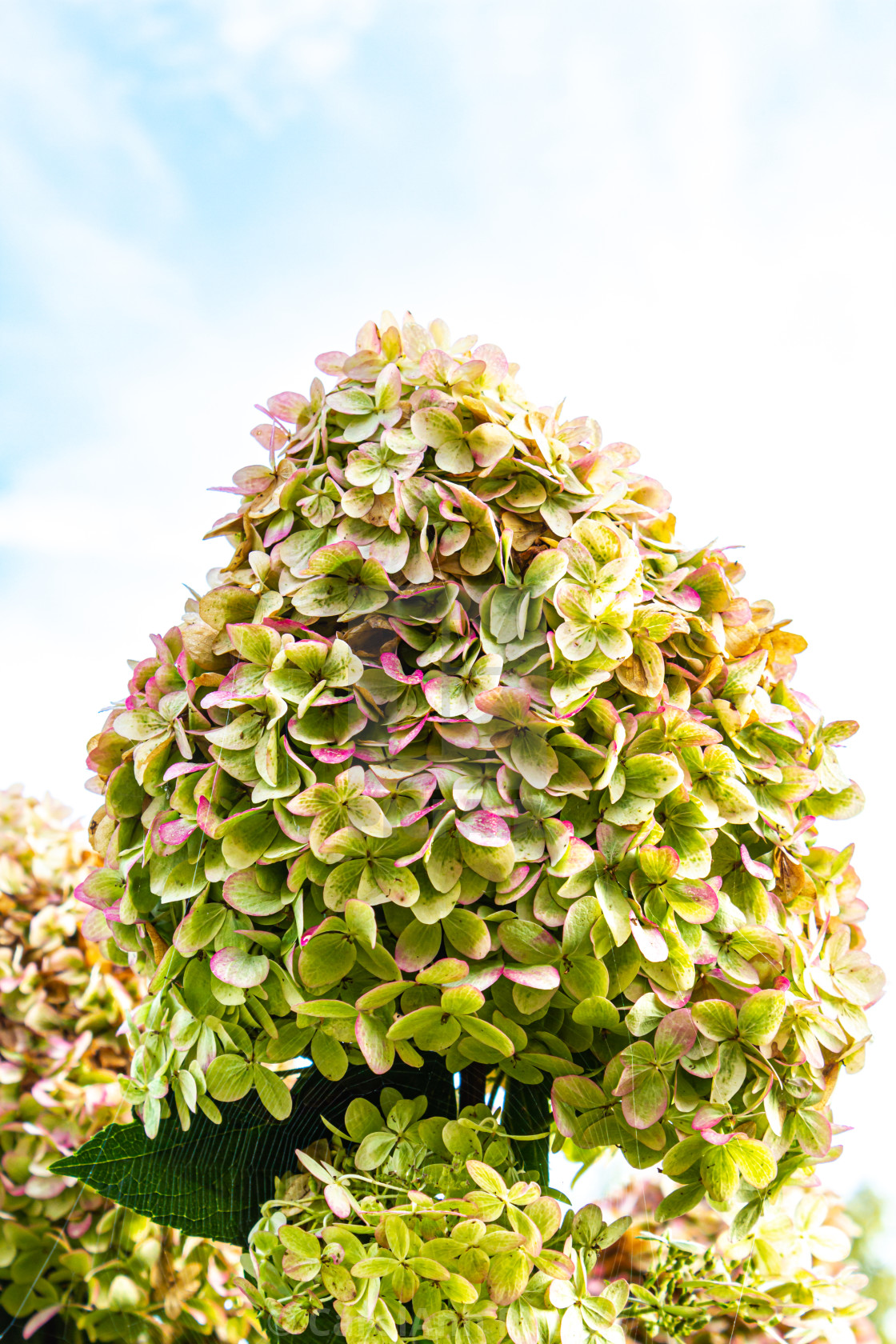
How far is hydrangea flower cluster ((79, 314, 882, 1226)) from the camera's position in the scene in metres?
0.57

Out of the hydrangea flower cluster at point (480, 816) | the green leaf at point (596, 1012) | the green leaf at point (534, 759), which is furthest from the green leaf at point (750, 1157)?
the green leaf at point (534, 759)

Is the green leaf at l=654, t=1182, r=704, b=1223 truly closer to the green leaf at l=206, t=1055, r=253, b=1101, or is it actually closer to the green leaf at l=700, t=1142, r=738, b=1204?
the green leaf at l=700, t=1142, r=738, b=1204

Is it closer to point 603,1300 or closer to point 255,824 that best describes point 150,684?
point 255,824

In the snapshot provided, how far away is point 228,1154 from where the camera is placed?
64cm

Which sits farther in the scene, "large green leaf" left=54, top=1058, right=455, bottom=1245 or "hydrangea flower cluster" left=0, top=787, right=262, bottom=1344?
"hydrangea flower cluster" left=0, top=787, right=262, bottom=1344

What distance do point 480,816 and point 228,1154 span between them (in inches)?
11.7

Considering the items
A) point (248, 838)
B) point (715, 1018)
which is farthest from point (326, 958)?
point (715, 1018)

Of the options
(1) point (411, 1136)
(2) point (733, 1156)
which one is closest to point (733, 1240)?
(2) point (733, 1156)

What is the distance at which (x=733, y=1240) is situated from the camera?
0.69m

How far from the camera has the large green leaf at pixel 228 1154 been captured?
0.64 m

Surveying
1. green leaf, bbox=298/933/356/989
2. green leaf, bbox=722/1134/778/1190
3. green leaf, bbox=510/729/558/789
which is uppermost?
green leaf, bbox=510/729/558/789

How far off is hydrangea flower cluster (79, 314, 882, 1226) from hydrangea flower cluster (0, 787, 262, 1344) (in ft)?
1.55

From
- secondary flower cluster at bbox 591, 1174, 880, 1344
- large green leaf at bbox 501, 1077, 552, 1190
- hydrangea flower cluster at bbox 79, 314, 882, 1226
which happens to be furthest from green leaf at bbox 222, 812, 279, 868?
secondary flower cluster at bbox 591, 1174, 880, 1344

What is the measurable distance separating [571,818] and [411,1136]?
0.22 meters
